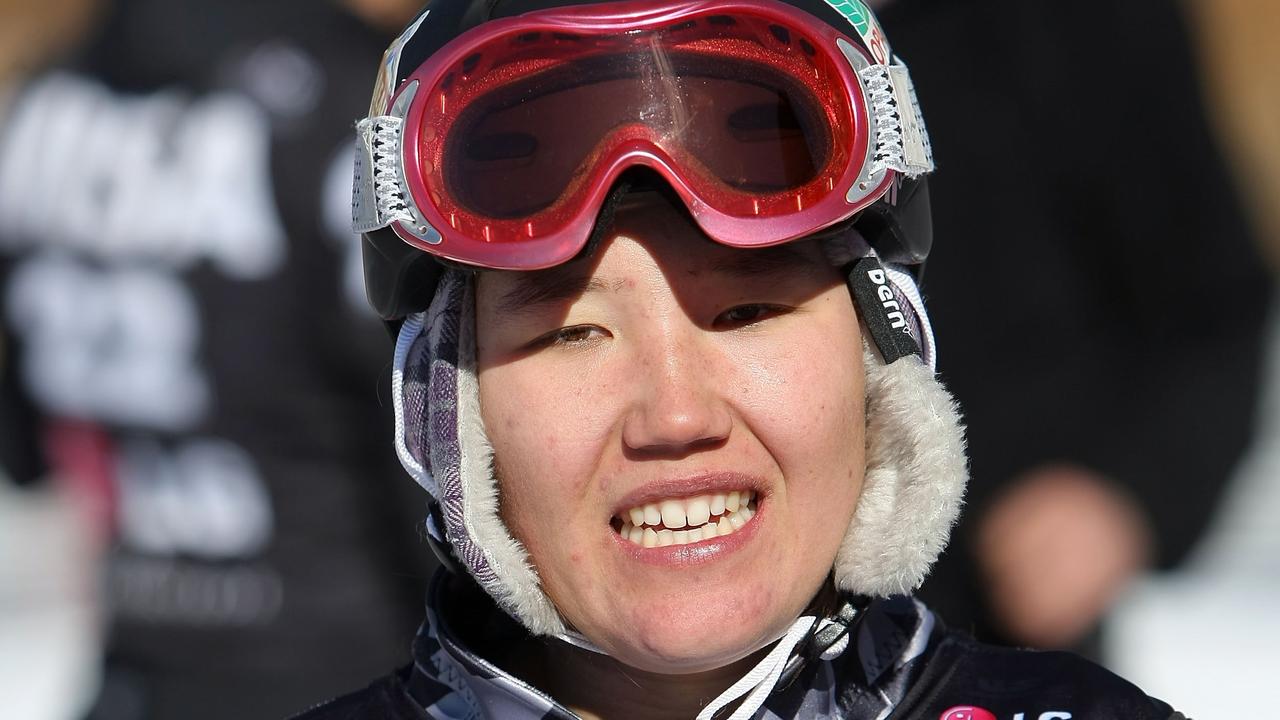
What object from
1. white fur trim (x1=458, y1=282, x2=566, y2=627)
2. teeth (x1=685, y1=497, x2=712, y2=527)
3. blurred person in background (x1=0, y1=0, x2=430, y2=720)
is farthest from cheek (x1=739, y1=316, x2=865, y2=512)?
blurred person in background (x1=0, y1=0, x2=430, y2=720)

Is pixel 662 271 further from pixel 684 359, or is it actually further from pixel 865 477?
pixel 865 477

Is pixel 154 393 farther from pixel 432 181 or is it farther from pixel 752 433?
pixel 752 433

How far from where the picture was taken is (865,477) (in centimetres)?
230

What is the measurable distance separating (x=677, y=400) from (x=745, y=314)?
0.18 metres

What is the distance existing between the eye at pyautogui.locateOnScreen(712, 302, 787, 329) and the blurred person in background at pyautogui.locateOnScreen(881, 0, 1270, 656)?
1.84m

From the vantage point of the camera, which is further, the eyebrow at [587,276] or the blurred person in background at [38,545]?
the blurred person in background at [38,545]

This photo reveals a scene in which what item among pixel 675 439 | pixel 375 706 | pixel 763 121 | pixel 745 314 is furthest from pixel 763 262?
pixel 375 706

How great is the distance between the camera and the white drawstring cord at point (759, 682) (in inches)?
85.7

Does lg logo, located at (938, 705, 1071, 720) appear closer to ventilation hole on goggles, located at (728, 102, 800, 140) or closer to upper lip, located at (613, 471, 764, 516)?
upper lip, located at (613, 471, 764, 516)

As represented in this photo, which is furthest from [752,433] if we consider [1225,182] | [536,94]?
[1225,182]

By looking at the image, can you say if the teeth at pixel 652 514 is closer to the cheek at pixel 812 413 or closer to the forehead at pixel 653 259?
the cheek at pixel 812 413

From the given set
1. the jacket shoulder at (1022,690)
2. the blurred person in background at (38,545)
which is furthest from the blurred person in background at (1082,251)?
the blurred person in background at (38,545)

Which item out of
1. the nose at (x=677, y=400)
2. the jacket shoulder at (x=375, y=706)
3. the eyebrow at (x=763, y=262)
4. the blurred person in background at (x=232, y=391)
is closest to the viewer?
the nose at (x=677, y=400)

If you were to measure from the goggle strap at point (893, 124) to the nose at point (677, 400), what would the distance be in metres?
0.35
